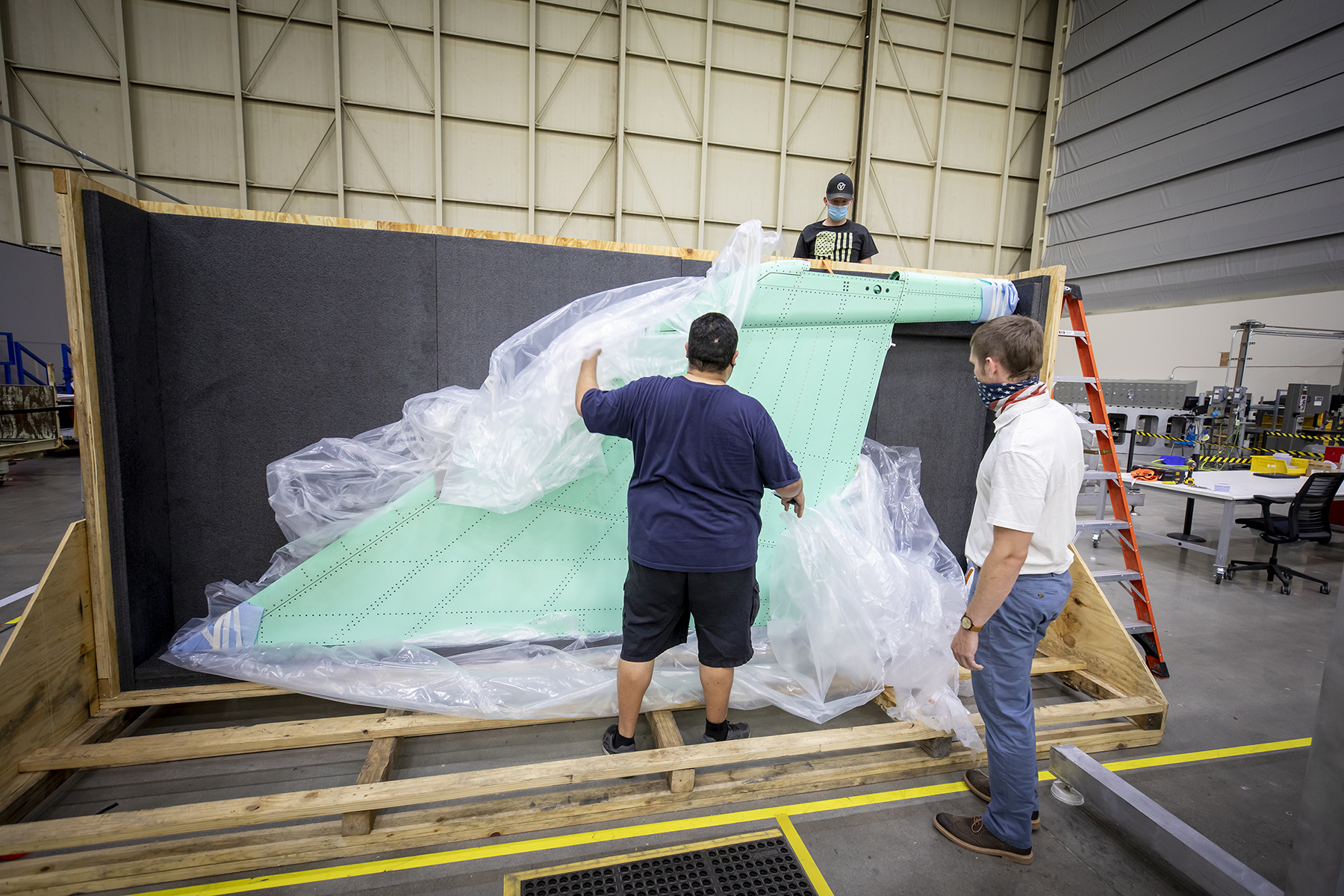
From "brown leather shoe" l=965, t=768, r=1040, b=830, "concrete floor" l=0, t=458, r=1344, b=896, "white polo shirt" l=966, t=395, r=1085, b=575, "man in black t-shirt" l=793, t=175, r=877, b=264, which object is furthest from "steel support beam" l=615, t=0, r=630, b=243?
"brown leather shoe" l=965, t=768, r=1040, b=830

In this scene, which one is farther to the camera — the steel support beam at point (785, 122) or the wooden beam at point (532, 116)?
the steel support beam at point (785, 122)

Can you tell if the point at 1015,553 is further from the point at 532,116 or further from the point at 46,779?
the point at 532,116

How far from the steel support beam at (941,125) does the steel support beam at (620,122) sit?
5.21 metres

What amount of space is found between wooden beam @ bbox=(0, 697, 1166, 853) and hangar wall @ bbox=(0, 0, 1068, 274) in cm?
669

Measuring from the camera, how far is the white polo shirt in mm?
1417

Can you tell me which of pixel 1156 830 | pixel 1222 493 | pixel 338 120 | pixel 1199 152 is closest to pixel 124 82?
pixel 338 120

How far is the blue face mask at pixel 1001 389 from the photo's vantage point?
1.56 metres

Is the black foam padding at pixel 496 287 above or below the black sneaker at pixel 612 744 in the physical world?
above

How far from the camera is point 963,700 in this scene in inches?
98.6

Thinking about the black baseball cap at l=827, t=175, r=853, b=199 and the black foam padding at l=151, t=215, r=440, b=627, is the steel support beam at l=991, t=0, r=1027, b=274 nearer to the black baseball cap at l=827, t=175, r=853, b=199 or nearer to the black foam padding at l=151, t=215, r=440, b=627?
the black baseball cap at l=827, t=175, r=853, b=199

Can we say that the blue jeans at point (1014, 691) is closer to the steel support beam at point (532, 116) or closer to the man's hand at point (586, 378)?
the man's hand at point (586, 378)

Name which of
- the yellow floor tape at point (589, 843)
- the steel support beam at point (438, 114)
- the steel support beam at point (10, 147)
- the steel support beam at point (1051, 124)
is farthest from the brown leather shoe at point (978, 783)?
the steel support beam at point (10, 147)

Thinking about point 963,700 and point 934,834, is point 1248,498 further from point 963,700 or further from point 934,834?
point 934,834

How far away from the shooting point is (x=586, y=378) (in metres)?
1.94
